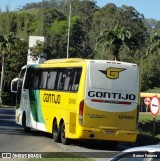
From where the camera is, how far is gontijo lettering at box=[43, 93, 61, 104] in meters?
21.8

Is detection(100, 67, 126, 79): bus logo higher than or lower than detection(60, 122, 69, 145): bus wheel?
higher

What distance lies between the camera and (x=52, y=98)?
2248cm

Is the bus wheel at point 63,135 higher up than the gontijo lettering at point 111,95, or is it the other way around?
the gontijo lettering at point 111,95

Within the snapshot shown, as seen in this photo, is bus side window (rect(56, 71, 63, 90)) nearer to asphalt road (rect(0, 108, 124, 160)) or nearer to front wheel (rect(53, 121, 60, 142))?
front wheel (rect(53, 121, 60, 142))

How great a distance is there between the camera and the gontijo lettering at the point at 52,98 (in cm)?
2175

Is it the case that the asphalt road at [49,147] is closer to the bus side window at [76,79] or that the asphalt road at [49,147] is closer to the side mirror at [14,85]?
the bus side window at [76,79]

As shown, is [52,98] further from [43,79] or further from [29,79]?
[29,79]

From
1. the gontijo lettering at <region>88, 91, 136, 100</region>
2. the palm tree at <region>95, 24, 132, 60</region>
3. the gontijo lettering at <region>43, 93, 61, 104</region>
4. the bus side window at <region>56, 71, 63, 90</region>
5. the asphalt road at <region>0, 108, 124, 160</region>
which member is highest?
the palm tree at <region>95, 24, 132, 60</region>

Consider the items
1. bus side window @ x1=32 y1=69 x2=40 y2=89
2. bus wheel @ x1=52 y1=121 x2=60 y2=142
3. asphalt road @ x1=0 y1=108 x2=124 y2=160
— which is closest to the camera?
asphalt road @ x1=0 y1=108 x2=124 y2=160

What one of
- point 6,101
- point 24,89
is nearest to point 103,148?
point 24,89

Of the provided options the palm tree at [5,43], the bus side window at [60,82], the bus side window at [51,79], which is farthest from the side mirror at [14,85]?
the palm tree at [5,43]

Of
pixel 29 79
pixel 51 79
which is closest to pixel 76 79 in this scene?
pixel 51 79

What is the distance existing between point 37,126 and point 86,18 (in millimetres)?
126094

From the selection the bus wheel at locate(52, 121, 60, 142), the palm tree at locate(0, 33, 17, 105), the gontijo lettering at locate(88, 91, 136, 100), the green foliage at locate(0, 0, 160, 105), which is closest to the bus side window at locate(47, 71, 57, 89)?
the bus wheel at locate(52, 121, 60, 142)
